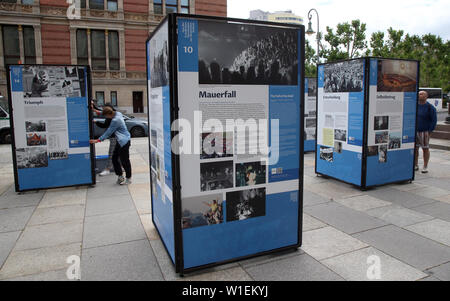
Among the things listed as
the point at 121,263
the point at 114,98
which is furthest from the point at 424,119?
the point at 114,98

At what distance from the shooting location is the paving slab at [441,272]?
3.72 metres

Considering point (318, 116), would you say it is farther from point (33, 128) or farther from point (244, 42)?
point (33, 128)

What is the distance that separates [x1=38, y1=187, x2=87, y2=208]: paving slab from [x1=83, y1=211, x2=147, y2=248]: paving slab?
3.77 feet

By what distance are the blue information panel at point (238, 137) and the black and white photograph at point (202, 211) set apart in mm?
11

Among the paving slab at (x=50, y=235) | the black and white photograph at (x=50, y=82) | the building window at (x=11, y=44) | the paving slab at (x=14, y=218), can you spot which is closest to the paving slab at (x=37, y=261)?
the paving slab at (x=50, y=235)

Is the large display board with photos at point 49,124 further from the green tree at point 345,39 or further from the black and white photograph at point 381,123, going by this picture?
the green tree at point 345,39

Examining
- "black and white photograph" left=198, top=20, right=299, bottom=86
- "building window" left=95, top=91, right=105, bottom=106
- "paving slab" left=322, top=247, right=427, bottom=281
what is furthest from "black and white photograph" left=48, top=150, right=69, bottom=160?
"building window" left=95, top=91, right=105, bottom=106

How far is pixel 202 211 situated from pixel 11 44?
31.4m

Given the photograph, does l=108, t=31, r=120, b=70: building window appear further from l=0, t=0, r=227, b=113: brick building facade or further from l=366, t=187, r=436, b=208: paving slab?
l=366, t=187, r=436, b=208: paving slab

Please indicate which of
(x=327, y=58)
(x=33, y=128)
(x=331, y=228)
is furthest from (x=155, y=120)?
→ (x=327, y=58)

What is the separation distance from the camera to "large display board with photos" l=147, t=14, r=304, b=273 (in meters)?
3.50

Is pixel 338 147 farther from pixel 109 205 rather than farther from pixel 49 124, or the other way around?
pixel 49 124

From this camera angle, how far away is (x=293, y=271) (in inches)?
153
